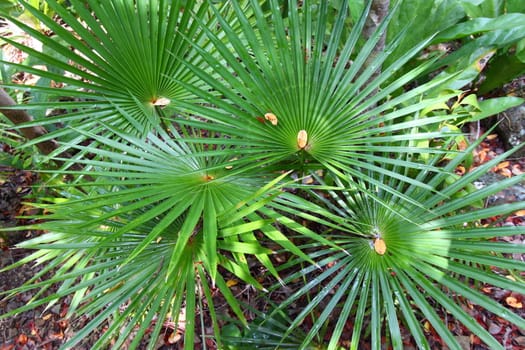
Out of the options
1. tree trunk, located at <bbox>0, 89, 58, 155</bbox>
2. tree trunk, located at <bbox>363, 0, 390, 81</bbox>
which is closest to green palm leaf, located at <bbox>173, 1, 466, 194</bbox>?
tree trunk, located at <bbox>363, 0, 390, 81</bbox>

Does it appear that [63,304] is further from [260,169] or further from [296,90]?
[296,90]

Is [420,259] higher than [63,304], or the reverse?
[420,259]

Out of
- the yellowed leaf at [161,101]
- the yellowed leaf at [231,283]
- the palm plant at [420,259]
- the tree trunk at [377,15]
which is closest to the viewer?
the palm plant at [420,259]

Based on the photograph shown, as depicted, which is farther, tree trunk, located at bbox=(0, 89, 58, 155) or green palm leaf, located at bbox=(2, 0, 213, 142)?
tree trunk, located at bbox=(0, 89, 58, 155)

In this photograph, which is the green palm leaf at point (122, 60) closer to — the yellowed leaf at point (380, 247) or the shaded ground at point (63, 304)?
the shaded ground at point (63, 304)

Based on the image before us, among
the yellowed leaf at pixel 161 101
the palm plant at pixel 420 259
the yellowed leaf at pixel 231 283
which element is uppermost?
the yellowed leaf at pixel 161 101

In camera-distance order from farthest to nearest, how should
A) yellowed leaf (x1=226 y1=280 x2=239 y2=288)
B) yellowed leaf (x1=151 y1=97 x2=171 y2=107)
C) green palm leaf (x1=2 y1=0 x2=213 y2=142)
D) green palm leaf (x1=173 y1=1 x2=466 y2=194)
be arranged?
1. yellowed leaf (x1=226 y1=280 x2=239 y2=288)
2. yellowed leaf (x1=151 y1=97 x2=171 y2=107)
3. green palm leaf (x1=2 y1=0 x2=213 y2=142)
4. green palm leaf (x1=173 y1=1 x2=466 y2=194)

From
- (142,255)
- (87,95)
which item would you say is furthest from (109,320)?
(87,95)

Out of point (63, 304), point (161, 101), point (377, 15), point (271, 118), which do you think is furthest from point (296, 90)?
point (63, 304)

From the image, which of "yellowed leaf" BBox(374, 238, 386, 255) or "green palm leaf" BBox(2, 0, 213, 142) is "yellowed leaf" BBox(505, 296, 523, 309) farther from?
"green palm leaf" BBox(2, 0, 213, 142)

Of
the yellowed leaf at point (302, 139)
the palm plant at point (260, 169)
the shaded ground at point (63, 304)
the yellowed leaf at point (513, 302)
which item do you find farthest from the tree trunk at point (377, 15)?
the yellowed leaf at point (513, 302)

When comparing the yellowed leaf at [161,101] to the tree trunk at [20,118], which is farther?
the tree trunk at [20,118]

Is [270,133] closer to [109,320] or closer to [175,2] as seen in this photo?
[175,2]
